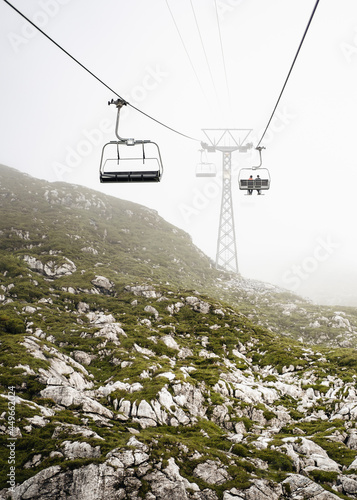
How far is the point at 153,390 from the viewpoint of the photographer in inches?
1144

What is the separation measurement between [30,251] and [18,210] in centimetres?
3247

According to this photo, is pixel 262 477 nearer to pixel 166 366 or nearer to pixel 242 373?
pixel 166 366

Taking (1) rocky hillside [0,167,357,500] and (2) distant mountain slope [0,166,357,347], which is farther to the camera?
(2) distant mountain slope [0,166,357,347]

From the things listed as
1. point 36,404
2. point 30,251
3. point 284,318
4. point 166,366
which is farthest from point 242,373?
point 30,251

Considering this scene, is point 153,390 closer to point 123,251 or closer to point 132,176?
point 132,176

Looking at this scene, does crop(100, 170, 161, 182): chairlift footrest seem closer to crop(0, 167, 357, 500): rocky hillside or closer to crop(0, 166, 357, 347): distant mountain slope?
crop(0, 167, 357, 500): rocky hillside

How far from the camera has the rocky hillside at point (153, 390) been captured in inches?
728

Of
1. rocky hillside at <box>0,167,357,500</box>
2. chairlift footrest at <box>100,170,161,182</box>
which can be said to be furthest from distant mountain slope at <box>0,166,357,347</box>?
chairlift footrest at <box>100,170,161,182</box>

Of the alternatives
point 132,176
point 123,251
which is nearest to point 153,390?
point 132,176

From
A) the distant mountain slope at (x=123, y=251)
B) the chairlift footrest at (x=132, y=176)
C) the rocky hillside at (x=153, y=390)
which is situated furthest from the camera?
the distant mountain slope at (x=123, y=251)

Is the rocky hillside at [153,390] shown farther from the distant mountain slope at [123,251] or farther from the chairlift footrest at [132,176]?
the chairlift footrest at [132,176]

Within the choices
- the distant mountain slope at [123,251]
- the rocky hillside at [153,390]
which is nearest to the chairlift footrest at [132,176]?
the rocky hillside at [153,390]

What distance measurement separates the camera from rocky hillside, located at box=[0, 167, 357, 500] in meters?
18.5

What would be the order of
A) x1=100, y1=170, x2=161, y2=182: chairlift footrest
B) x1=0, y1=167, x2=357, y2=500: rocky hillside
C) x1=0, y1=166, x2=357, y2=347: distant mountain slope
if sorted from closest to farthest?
x1=100, y1=170, x2=161, y2=182: chairlift footrest < x1=0, y1=167, x2=357, y2=500: rocky hillside < x1=0, y1=166, x2=357, y2=347: distant mountain slope
